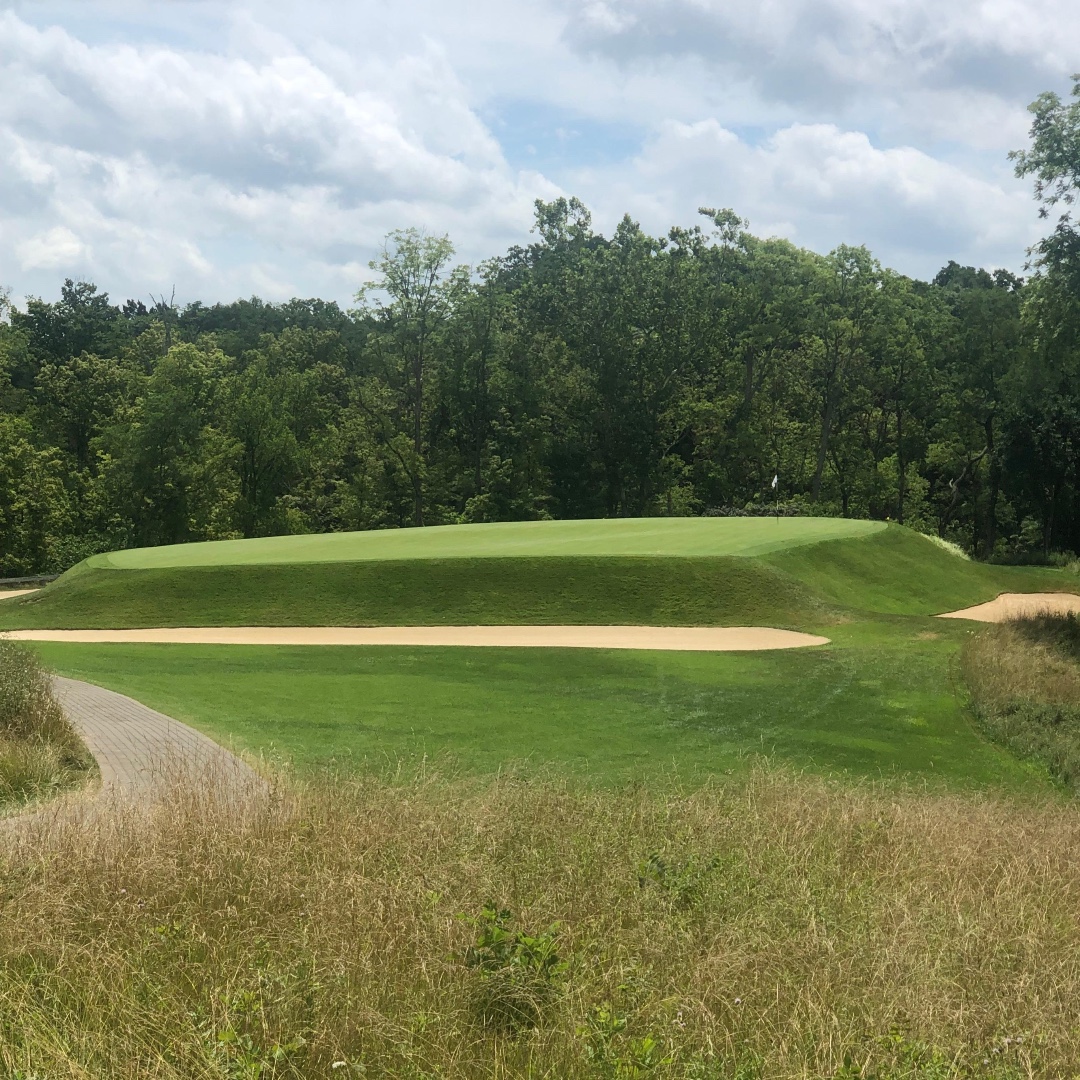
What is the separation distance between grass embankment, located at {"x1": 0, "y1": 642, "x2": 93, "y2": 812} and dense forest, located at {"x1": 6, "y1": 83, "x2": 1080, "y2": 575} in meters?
41.4

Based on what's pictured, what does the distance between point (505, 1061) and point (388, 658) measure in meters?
13.9

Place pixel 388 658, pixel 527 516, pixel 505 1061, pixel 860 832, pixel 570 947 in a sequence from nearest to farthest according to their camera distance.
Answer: pixel 505 1061 < pixel 570 947 < pixel 860 832 < pixel 388 658 < pixel 527 516

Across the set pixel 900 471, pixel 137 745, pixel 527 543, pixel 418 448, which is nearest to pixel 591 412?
pixel 418 448

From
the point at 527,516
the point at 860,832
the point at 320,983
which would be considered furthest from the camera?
the point at 527,516

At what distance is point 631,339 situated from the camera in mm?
56562

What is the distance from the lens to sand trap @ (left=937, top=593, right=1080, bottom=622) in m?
24.3

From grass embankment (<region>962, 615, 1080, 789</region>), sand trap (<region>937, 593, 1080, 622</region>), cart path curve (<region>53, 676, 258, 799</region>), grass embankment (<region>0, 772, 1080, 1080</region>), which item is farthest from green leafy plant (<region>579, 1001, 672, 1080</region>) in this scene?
sand trap (<region>937, 593, 1080, 622</region>)

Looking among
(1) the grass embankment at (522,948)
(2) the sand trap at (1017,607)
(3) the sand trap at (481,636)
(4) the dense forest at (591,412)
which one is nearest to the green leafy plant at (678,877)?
(1) the grass embankment at (522,948)

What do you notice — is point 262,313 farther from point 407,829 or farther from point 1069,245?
point 407,829

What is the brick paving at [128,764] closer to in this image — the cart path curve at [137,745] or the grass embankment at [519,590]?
the cart path curve at [137,745]

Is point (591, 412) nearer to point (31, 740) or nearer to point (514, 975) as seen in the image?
point (31, 740)

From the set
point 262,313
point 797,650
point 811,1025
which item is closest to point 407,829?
point 811,1025

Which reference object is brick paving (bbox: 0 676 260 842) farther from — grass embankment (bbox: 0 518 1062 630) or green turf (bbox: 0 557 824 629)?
grass embankment (bbox: 0 518 1062 630)

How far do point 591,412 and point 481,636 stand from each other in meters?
36.7
